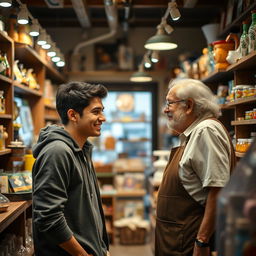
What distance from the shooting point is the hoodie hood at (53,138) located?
6.36 ft

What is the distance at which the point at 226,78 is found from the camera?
3771mm

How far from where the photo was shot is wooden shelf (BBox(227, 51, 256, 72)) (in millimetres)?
2441

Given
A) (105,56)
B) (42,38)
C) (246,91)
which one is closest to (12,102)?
(42,38)

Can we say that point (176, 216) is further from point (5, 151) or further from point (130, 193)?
point (130, 193)

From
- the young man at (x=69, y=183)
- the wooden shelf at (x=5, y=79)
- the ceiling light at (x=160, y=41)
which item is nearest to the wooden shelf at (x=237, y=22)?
the ceiling light at (x=160, y=41)

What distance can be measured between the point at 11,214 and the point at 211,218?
1.23 metres

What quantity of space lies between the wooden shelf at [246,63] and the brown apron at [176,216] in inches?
24.4

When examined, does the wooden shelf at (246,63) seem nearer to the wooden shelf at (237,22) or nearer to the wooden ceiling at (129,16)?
the wooden shelf at (237,22)

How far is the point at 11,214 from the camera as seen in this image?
2.40 m

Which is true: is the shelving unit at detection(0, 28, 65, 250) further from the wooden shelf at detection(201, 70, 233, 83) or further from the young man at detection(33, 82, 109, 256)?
the wooden shelf at detection(201, 70, 233, 83)

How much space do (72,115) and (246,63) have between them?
133cm

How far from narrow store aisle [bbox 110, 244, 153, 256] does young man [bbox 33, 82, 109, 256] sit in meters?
3.00

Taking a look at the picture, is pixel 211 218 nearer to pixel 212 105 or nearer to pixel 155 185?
pixel 212 105

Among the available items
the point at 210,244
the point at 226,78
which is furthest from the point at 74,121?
the point at 226,78
